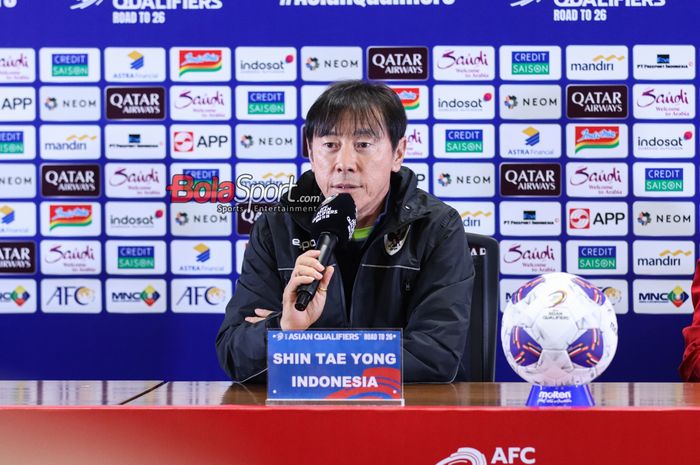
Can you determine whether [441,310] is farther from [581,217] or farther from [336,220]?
[581,217]

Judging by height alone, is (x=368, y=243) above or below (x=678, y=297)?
above

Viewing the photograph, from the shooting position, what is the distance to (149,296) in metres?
2.98

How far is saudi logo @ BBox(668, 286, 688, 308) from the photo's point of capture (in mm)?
2887

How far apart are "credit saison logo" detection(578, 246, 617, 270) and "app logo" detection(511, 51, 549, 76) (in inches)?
26.1

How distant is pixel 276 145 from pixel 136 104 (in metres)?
0.54

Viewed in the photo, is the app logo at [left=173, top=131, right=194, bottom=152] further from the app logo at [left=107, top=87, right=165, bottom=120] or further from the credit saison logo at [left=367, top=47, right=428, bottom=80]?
the credit saison logo at [left=367, top=47, right=428, bottom=80]

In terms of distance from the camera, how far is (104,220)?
2.99m

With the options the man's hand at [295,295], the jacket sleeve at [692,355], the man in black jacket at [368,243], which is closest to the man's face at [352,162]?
the man in black jacket at [368,243]

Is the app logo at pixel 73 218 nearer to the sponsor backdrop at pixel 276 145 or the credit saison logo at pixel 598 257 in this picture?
the sponsor backdrop at pixel 276 145

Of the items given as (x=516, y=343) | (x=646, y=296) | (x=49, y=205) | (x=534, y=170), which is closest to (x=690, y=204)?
(x=646, y=296)

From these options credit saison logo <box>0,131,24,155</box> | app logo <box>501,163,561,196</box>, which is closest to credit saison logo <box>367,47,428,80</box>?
app logo <box>501,163,561,196</box>

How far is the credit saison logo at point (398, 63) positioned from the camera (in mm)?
2908

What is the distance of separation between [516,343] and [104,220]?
223 centimetres

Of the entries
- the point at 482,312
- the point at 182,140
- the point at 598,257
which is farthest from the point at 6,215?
the point at 598,257
